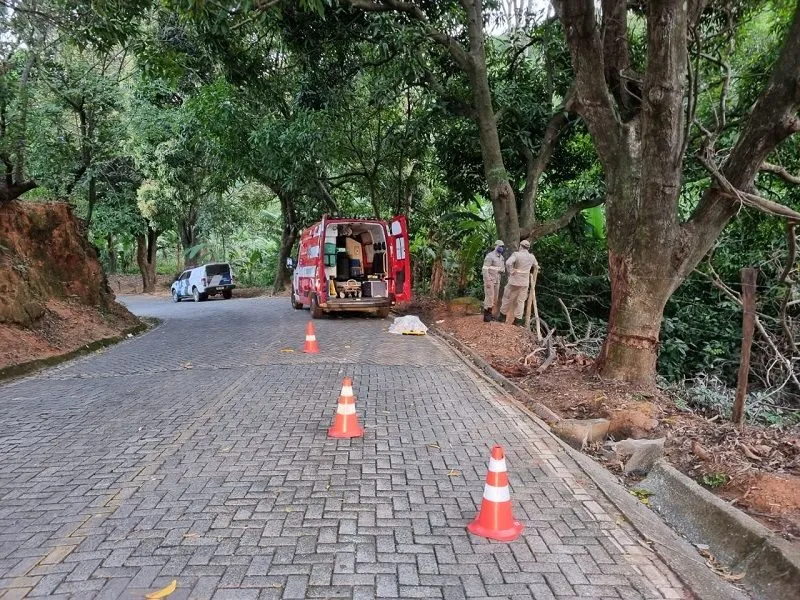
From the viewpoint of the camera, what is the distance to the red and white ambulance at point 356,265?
14.0m

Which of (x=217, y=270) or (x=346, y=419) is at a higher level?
(x=217, y=270)

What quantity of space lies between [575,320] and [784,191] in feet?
17.6

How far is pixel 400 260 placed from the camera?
1399 centimetres

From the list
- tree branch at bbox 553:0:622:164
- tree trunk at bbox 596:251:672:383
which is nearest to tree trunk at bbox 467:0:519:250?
tree branch at bbox 553:0:622:164

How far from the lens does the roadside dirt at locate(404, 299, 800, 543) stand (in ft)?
13.5

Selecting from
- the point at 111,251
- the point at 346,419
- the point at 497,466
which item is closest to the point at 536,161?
the point at 346,419

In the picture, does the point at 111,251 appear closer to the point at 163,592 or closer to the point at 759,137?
the point at 759,137

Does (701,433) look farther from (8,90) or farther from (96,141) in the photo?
(96,141)

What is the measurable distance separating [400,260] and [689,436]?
9.23 meters

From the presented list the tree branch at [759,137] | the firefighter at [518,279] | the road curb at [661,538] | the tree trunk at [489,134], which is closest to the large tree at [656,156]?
the tree branch at [759,137]

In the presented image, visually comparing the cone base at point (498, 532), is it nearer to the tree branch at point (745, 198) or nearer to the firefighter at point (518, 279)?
the tree branch at point (745, 198)

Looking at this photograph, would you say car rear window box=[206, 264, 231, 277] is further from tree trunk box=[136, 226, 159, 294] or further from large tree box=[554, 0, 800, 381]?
large tree box=[554, 0, 800, 381]

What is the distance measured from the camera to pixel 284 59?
15203mm

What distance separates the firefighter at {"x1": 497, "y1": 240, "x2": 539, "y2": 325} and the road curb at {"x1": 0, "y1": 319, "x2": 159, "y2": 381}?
8.23m
